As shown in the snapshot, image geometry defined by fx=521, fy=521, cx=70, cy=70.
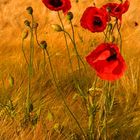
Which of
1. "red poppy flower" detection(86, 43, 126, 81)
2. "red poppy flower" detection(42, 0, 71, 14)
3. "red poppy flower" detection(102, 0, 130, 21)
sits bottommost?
"red poppy flower" detection(86, 43, 126, 81)

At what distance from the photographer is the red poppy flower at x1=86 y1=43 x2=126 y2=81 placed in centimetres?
128

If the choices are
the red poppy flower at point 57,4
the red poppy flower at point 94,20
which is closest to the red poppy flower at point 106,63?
the red poppy flower at point 94,20

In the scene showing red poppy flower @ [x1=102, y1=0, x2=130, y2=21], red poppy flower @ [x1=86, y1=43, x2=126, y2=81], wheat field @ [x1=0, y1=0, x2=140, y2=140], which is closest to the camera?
red poppy flower @ [x1=86, y1=43, x2=126, y2=81]

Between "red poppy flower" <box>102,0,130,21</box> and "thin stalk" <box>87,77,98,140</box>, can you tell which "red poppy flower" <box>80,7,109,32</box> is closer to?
"red poppy flower" <box>102,0,130,21</box>

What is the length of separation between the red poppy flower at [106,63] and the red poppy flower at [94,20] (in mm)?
324

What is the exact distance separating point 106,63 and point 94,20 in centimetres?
41

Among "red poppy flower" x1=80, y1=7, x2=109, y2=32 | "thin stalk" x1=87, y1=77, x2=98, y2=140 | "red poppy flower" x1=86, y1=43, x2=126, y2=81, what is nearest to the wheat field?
"thin stalk" x1=87, y1=77, x2=98, y2=140

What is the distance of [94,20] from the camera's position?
170cm

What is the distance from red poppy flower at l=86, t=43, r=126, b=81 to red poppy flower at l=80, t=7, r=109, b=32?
0.32 meters

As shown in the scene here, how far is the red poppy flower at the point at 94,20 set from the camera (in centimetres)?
166

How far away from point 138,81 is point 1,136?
64cm

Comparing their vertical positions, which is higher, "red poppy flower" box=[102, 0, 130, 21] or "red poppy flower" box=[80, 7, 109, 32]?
"red poppy flower" box=[102, 0, 130, 21]

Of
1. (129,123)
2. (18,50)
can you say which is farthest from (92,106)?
(18,50)

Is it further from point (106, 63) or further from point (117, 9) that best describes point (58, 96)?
point (106, 63)
